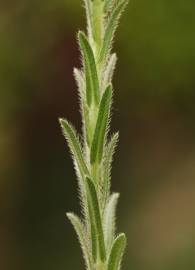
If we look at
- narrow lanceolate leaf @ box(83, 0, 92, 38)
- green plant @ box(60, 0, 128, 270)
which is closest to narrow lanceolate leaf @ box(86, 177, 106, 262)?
green plant @ box(60, 0, 128, 270)

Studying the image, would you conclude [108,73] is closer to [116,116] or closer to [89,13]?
[89,13]

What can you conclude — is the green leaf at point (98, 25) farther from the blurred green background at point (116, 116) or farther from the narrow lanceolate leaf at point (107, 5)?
the blurred green background at point (116, 116)

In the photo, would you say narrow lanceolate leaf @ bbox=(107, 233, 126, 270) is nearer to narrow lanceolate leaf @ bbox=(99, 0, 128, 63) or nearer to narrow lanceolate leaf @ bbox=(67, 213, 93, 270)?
narrow lanceolate leaf @ bbox=(67, 213, 93, 270)

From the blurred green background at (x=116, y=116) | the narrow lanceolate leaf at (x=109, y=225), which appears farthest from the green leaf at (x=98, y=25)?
the blurred green background at (x=116, y=116)
